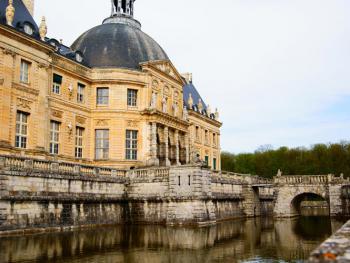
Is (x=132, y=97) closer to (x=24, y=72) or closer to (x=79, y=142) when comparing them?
(x=79, y=142)

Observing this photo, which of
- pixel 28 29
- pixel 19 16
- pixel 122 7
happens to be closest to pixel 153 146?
pixel 28 29

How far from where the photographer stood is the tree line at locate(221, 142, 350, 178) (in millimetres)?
67375

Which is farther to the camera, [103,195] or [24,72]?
[24,72]

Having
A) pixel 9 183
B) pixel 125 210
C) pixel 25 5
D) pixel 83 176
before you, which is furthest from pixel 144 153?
pixel 9 183

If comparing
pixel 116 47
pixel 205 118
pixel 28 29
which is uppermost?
pixel 116 47

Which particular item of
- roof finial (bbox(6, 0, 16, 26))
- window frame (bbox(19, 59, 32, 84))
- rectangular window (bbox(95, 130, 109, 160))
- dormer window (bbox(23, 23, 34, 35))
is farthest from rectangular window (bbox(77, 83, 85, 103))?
roof finial (bbox(6, 0, 16, 26))

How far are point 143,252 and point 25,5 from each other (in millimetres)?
25436

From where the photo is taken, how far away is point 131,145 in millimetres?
37406

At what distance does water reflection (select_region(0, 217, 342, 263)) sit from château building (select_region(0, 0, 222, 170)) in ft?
25.6

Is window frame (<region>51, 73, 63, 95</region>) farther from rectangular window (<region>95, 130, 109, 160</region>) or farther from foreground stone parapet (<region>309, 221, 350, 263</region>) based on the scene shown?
foreground stone parapet (<region>309, 221, 350, 263</region>)

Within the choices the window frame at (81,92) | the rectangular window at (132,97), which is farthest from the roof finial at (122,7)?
the window frame at (81,92)

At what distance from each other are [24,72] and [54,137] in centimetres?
566

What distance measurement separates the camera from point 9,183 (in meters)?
20.5

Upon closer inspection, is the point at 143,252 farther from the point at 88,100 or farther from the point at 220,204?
the point at 88,100
